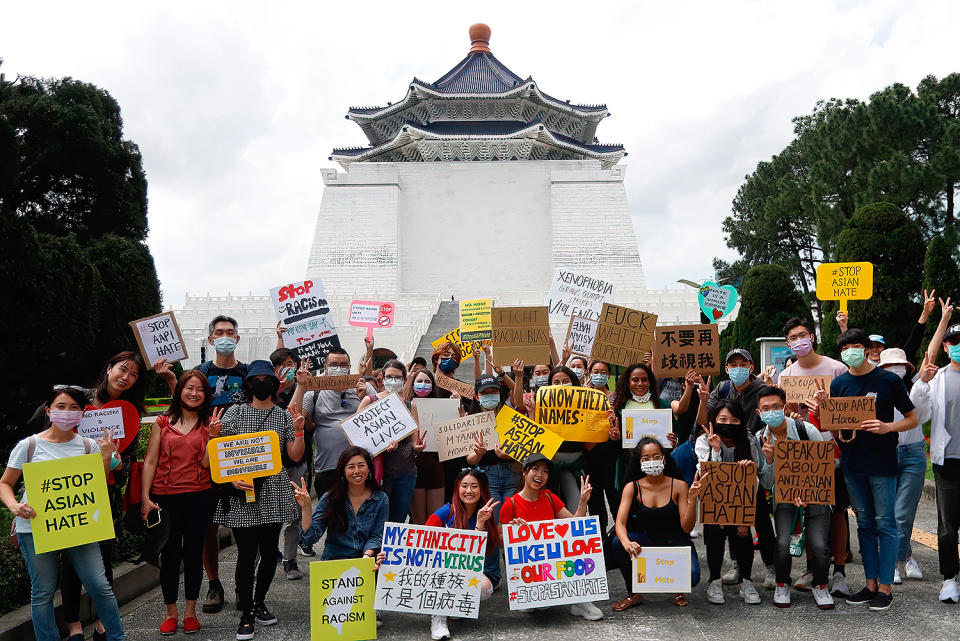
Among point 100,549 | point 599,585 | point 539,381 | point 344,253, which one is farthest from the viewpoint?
point 344,253

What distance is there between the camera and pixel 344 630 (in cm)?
443

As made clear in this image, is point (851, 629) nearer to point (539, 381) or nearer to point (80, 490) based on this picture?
point (539, 381)

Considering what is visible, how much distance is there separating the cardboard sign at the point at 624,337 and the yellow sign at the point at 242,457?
10.7 ft

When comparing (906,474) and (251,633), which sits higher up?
(906,474)

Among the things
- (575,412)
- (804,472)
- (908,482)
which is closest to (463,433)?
(575,412)

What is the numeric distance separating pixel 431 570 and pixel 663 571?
1.42m

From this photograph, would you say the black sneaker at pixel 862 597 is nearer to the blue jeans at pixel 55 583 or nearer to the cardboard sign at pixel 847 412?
the cardboard sign at pixel 847 412

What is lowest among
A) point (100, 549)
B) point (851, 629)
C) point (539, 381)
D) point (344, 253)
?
point (851, 629)

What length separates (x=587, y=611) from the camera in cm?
475

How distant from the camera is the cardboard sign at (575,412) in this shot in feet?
18.5

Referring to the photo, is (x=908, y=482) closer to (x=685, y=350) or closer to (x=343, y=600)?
(x=685, y=350)

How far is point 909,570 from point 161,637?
4963 mm

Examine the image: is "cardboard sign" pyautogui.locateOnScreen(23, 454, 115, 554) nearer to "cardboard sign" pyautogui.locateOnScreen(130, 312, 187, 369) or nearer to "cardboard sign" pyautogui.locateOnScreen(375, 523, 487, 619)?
"cardboard sign" pyautogui.locateOnScreen(375, 523, 487, 619)

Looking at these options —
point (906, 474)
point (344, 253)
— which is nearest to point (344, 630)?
point (906, 474)
